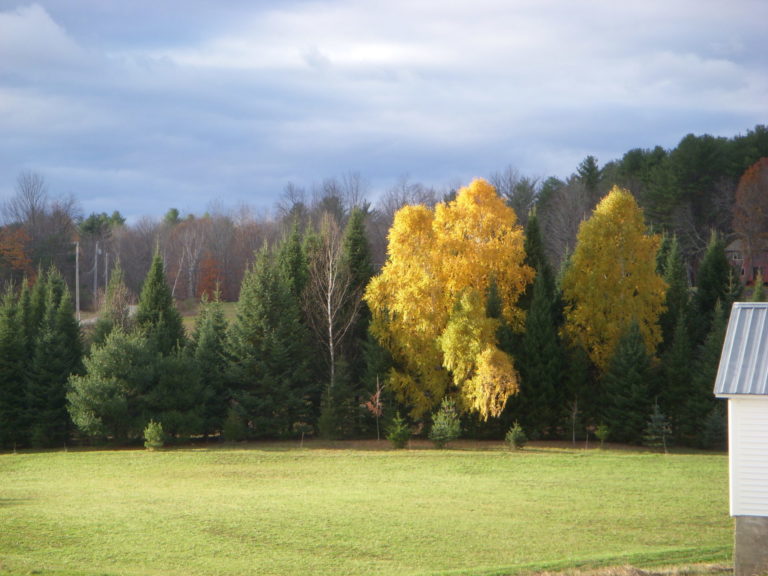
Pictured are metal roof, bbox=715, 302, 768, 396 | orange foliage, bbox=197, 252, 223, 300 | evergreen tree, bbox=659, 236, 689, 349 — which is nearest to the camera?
metal roof, bbox=715, 302, 768, 396

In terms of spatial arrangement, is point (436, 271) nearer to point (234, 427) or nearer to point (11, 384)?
point (234, 427)

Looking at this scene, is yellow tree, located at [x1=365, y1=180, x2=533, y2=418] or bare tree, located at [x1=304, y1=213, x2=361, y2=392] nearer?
yellow tree, located at [x1=365, y1=180, x2=533, y2=418]

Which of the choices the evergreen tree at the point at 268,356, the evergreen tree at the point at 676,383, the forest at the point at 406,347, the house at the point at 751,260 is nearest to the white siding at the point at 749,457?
the forest at the point at 406,347

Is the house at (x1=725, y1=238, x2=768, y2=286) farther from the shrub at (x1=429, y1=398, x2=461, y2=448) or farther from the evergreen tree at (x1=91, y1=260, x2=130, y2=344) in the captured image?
the evergreen tree at (x1=91, y1=260, x2=130, y2=344)

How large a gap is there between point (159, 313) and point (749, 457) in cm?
3215

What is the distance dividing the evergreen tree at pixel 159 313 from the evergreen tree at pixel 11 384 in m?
5.46

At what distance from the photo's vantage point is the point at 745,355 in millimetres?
15219

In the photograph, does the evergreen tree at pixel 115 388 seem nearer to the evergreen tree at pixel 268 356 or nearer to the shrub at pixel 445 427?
the evergreen tree at pixel 268 356

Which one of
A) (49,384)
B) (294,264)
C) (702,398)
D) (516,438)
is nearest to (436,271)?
(516,438)

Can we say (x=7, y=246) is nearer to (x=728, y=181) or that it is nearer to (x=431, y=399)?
(x=431, y=399)

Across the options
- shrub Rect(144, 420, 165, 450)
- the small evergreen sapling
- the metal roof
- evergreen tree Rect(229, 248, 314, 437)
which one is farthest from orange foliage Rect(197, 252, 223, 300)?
the metal roof

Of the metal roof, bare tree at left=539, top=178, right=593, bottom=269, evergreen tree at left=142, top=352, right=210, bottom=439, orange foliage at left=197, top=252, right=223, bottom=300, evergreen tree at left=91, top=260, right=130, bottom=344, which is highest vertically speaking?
bare tree at left=539, top=178, right=593, bottom=269

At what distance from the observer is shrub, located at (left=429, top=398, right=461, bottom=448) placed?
119 feet

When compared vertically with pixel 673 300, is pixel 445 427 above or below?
below
